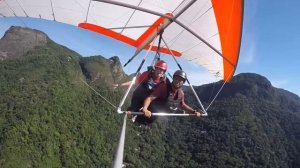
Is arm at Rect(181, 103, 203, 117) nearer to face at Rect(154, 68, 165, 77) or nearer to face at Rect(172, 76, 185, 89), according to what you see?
face at Rect(172, 76, 185, 89)

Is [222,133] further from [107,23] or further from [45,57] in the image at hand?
[107,23]

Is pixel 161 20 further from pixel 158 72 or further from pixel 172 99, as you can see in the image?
pixel 172 99

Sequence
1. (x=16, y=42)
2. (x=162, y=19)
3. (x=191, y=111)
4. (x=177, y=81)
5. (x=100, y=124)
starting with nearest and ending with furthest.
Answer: (x=177, y=81)
(x=191, y=111)
(x=162, y=19)
(x=100, y=124)
(x=16, y=42)

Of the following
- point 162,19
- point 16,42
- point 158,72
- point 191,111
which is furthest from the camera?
point 16,42

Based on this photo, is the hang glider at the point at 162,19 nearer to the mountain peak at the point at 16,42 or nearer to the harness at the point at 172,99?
the harness at the point at 172,99

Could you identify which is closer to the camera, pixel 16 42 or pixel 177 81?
pixel 177 81

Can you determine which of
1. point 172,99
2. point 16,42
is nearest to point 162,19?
point 172,99
